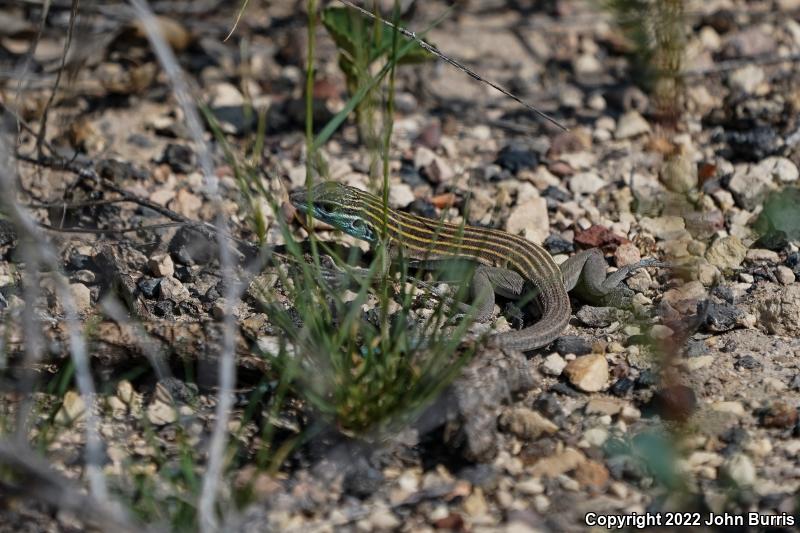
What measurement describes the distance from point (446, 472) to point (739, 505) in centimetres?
104

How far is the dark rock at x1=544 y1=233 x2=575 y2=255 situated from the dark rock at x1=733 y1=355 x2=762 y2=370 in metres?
1.36

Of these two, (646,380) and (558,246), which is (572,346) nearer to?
(646,380)

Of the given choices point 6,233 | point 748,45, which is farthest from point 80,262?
point 748,45

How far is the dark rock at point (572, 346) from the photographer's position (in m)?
4.37

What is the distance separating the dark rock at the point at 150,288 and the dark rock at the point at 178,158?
1.27 metres

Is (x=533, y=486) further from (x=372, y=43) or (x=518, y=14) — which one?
(x=518, y=14)

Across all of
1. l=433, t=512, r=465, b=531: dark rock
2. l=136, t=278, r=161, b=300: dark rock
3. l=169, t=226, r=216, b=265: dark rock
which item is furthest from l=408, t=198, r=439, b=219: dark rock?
l=433, t=512, r=465, b=531: dark rock

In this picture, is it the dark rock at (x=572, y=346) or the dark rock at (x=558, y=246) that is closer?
the dark rock at (x=572, y=346)

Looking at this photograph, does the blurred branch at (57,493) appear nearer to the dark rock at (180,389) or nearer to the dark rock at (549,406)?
the dark rock at (180,389)

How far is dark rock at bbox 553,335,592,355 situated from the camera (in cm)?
437

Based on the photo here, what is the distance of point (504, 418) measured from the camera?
3746mm

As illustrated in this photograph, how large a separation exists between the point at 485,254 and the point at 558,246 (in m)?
0.49

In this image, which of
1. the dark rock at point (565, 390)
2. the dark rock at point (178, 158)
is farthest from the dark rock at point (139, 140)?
the dark rock at point (565, 390)

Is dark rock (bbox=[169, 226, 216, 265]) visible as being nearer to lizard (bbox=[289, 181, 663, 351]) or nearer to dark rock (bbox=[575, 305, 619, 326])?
lizard (bbox=[289, 181, 663, 351])
